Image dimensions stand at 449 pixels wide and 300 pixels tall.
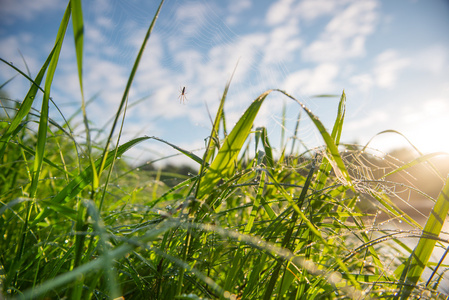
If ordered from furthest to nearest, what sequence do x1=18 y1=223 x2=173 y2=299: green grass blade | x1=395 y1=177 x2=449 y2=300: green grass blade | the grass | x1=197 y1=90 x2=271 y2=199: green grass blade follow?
1. x1=197 y1=90 x2=271 y2=199: green grass blade
2. x1=395 y1=177 x2=449 y2=300: green grass blade
3. the grass
4. x1=18 y1=223 x2=173 y2=299: green grass blade

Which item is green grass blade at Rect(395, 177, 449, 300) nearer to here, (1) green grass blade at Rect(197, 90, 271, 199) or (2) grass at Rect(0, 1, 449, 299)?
(2) grass at Rect(0, 1, 449, 299)

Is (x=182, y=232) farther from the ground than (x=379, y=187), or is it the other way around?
(x=379, y=187)

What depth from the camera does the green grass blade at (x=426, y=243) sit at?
2.58ft

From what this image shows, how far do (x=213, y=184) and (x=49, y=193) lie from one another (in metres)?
1.56

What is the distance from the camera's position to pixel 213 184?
95cm

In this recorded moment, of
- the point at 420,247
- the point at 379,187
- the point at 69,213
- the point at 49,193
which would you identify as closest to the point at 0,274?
the point at 69,213

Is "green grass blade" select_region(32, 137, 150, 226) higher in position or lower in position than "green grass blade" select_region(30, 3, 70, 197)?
lower

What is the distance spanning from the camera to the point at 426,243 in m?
0.79

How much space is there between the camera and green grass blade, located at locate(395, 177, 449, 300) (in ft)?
2.58

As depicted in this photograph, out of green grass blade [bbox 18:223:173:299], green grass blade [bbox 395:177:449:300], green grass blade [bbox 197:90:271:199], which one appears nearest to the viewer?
green grass blade [bbox 18:223:173:299]

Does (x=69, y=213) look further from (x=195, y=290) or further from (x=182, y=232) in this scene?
(x=195, y=290)

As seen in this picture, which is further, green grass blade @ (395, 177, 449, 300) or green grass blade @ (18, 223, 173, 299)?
green grass blade @ (395, 177, 449, 300)

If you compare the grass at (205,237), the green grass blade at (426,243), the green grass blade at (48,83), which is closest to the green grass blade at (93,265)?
the grass at (205,237)

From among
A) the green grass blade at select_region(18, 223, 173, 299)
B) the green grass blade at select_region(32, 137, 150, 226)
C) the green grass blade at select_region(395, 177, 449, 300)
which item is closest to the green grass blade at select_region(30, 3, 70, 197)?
the green grass blade at select_region(32, 137, 150, 226)
